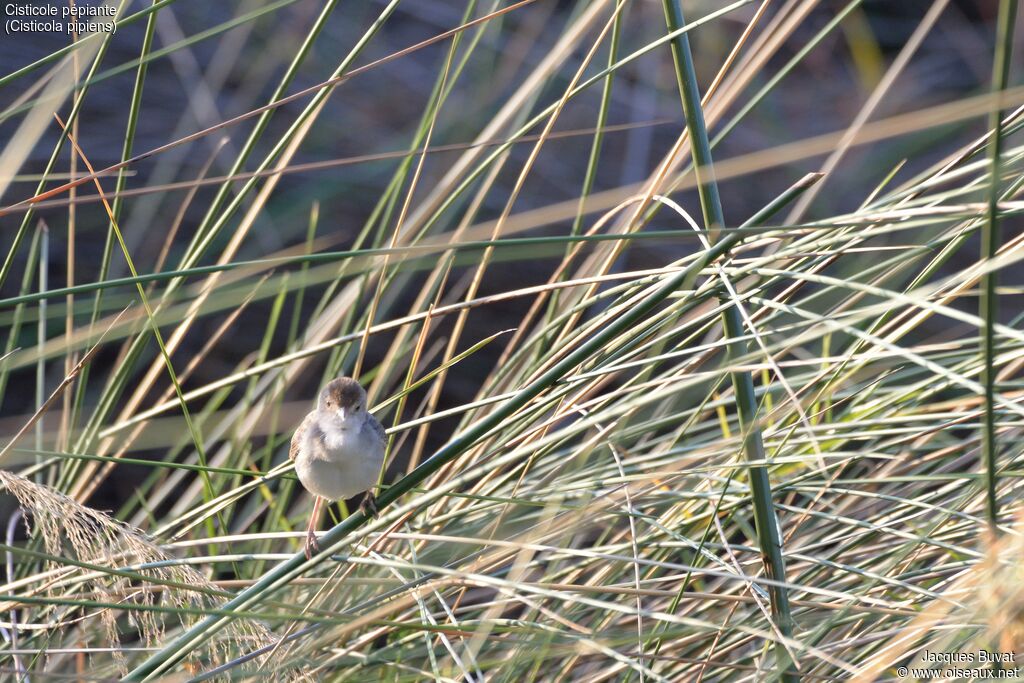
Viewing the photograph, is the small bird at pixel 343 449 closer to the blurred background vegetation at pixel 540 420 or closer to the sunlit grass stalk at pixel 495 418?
the blurred background vegetation at pixel 540 420

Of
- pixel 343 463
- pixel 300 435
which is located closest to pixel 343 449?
pixel 343 463

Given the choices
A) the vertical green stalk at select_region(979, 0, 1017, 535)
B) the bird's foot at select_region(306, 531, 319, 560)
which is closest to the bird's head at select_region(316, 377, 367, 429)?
the bird's foot at select_region(306, 531, 319, 560)

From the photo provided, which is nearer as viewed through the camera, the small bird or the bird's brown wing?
the small bird

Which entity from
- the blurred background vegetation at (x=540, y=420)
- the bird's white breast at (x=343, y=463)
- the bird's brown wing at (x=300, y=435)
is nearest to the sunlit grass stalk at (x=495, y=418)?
the blurred background vegetation at (x=540, y=420)

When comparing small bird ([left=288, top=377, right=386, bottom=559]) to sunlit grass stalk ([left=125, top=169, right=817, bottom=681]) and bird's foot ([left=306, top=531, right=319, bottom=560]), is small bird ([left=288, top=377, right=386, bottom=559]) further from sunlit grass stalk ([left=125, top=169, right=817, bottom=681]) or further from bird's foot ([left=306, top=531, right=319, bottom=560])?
sunlit grass stalk ([left=125, top=169, right=817, bottom=681])

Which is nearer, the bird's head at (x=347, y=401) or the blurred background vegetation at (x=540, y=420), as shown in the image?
the blurred background vegetation at (x=540, y=420)

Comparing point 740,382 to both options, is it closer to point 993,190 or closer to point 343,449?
point 993,190

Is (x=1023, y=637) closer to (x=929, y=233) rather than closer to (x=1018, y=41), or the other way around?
(x=929, y=233)

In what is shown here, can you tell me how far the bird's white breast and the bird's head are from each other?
0.03 metres

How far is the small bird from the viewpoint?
8.86 feet

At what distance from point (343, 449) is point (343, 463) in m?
0.04

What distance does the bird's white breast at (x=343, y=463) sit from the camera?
270 cm

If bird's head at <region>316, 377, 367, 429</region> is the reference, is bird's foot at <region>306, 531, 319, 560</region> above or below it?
below

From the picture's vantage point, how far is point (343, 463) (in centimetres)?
270
